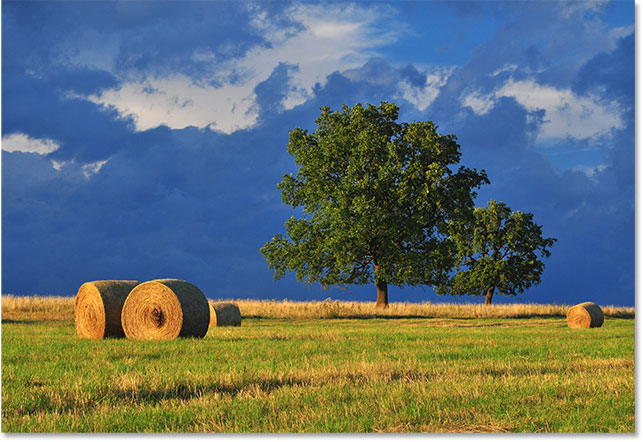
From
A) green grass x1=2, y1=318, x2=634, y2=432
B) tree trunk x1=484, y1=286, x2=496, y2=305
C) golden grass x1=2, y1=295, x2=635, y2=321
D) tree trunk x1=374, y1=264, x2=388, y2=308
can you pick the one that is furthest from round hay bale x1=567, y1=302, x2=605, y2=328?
tree trunk x1=484, y1=286, x2=496, y2=305

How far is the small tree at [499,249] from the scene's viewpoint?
51344 millimetres

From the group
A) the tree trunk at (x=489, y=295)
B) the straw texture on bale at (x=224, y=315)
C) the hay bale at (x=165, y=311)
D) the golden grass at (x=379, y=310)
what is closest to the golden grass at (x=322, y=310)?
the golden grass at (x=379, y=310)

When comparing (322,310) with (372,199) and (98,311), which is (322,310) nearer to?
(372,199)

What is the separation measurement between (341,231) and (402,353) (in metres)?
24.7

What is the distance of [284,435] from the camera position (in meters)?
6.26

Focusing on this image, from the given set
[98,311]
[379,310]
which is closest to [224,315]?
[98,311]

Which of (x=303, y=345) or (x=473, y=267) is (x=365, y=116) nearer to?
(x=473, y=267)

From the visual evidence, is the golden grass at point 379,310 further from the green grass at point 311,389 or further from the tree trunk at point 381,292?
the green grass at point 311,389

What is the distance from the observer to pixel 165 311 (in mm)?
17438

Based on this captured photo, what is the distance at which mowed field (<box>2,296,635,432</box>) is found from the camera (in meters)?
6.74

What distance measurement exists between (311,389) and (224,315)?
17.2m

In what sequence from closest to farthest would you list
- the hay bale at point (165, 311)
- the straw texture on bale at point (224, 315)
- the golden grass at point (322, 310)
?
the hay bale at point (165, 311), the straw texture on bale at point (224, 315), the golden grass at point (322, 310)

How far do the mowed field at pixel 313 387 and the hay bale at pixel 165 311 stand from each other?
46.5 inches

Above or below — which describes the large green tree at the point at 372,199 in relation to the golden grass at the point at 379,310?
above
